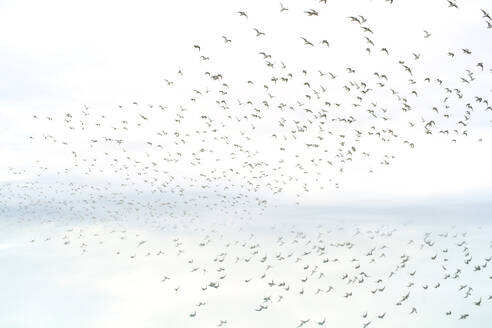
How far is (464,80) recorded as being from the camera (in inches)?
1742

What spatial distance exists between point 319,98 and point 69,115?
2685 centimetres

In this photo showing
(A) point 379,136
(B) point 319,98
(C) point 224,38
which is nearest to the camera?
(C) point 224,38

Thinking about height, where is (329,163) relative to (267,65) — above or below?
below

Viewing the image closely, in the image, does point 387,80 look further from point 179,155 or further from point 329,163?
point 179,155

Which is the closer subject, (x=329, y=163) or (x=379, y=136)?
(x=379, y=136)

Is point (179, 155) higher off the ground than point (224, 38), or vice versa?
point (224, 38)

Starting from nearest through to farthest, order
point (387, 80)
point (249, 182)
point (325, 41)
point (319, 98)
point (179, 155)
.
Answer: point (325, 41)
point (387, 80)
point (319, 98)
point (179, 155)
point (249, 182)

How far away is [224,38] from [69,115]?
83.7ft

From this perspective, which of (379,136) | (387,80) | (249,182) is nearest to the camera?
(387,80)

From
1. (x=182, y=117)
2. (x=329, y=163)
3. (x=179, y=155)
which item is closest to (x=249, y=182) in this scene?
(x=179, y=155)

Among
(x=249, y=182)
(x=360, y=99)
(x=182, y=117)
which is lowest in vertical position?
(x=249, y=182)

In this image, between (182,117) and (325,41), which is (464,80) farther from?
(182,117)

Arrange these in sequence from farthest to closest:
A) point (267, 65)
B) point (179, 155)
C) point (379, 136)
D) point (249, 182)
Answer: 1. point (249, 182)
2. point (179, 155)
3. point (379, 136)
4. point (267, 65)

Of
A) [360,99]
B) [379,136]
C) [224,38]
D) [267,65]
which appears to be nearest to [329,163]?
[379,136]
